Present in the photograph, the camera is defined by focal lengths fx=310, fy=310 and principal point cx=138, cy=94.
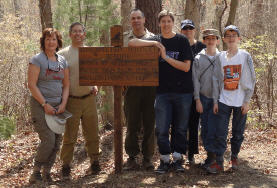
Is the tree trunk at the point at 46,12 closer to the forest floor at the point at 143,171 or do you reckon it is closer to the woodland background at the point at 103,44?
the woodland background at the point at 103,44

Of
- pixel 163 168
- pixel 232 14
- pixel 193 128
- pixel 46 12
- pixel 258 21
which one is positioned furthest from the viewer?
pixel 258 21

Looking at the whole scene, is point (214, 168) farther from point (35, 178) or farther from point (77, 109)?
point (35, 178)

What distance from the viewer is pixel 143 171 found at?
4840 mm

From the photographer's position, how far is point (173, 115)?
4742 millimetres

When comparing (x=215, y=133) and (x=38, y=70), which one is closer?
(x=38, y=70)

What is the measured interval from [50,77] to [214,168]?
9.11ft

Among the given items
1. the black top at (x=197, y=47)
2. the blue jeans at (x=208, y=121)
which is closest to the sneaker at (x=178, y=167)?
the blue jeans at (x=208, y=121)

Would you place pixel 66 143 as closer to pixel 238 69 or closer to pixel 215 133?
pixel 215 133

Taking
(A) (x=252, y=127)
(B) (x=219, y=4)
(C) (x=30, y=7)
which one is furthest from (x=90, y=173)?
(C) (x=30, y=7)

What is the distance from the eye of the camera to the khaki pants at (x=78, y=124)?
16.0 ft

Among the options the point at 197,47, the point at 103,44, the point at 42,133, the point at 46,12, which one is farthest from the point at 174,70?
the point at 46,12

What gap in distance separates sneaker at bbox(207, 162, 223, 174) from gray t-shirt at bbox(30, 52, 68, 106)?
8.10 feet

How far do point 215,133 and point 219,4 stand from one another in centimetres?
1053

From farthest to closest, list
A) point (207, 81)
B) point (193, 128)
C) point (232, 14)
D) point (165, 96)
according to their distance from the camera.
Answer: point (232, 14)
point (193, 128)
point (207, 81)
point (165, 96)
